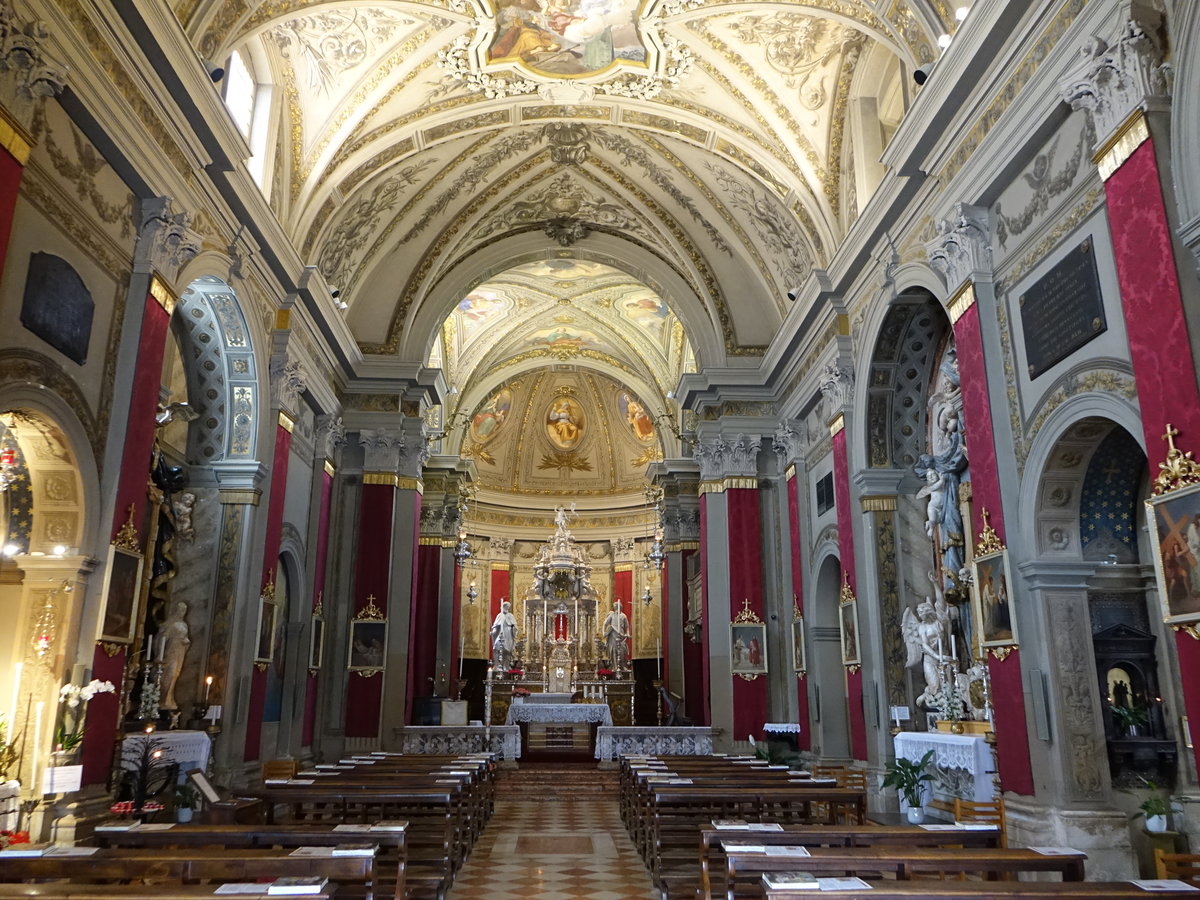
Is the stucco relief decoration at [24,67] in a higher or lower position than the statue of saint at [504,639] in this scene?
higher

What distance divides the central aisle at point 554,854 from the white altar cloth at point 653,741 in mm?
1577

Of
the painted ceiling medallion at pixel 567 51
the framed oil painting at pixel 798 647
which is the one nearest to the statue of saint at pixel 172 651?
the painted ceiling medallion at pixel 567 51

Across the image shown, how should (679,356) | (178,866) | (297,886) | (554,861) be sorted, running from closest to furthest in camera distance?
(297,886) → (178,866) → (554,861) → (679,356)

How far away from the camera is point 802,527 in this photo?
16.5 meters

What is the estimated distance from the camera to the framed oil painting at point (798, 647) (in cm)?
1623

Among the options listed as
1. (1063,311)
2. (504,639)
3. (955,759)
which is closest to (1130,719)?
(955,759)

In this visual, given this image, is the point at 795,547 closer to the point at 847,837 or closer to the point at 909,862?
the point at 847,837

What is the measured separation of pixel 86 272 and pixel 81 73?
1.67 meters

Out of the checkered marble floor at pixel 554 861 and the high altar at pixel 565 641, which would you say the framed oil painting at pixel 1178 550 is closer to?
the checkered marble floor at pixel 554 861

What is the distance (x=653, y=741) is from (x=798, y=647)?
346cm

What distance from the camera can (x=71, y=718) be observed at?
8.04m

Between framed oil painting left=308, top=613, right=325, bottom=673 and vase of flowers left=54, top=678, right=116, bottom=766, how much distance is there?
770 centimetres

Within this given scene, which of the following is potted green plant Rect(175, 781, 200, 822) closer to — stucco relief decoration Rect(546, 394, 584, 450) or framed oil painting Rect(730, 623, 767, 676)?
framed oil painting Rect(730, 623, 767, 676)

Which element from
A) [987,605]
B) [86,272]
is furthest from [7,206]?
[987,605]
